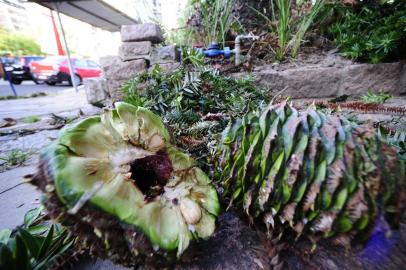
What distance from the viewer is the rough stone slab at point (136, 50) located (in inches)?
102

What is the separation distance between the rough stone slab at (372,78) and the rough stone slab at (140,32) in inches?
81.8

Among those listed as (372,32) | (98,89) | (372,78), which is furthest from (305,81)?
(98,89)

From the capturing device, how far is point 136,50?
259 centimetres

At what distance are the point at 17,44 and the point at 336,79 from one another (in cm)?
2747

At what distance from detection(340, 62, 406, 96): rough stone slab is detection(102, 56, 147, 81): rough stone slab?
84.9 inches

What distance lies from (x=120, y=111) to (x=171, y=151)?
0.54 ft

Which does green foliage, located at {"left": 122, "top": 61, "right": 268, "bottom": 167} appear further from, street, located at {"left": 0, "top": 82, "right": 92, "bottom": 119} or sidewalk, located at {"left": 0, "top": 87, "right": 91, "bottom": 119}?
sidewalk, located at {"left": 0, "top": 87, "right": 91, "bottom": 119}

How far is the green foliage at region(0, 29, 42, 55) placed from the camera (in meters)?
19.5

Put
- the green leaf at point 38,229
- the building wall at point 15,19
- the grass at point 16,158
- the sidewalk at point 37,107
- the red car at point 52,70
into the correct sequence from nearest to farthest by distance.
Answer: the green leaf at point 38,229 → the grass at point 16,158 → the sidewalk at point 37,107 → the red car at point 52,70 → the building wall at point 15,19

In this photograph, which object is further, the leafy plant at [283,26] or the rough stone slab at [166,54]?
the rough stone slab at [166,54]

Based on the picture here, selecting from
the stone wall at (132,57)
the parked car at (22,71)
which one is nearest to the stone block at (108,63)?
the stone wall at (132,57)

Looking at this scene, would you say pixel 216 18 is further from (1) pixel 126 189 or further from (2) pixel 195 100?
(1) pixel 126 189

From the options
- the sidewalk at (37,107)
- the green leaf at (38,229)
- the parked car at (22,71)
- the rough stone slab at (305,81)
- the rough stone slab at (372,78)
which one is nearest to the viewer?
the green leaf at (38,229)

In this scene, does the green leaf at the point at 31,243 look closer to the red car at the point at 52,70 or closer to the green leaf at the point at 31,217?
the green leaf at the point at 31,217
